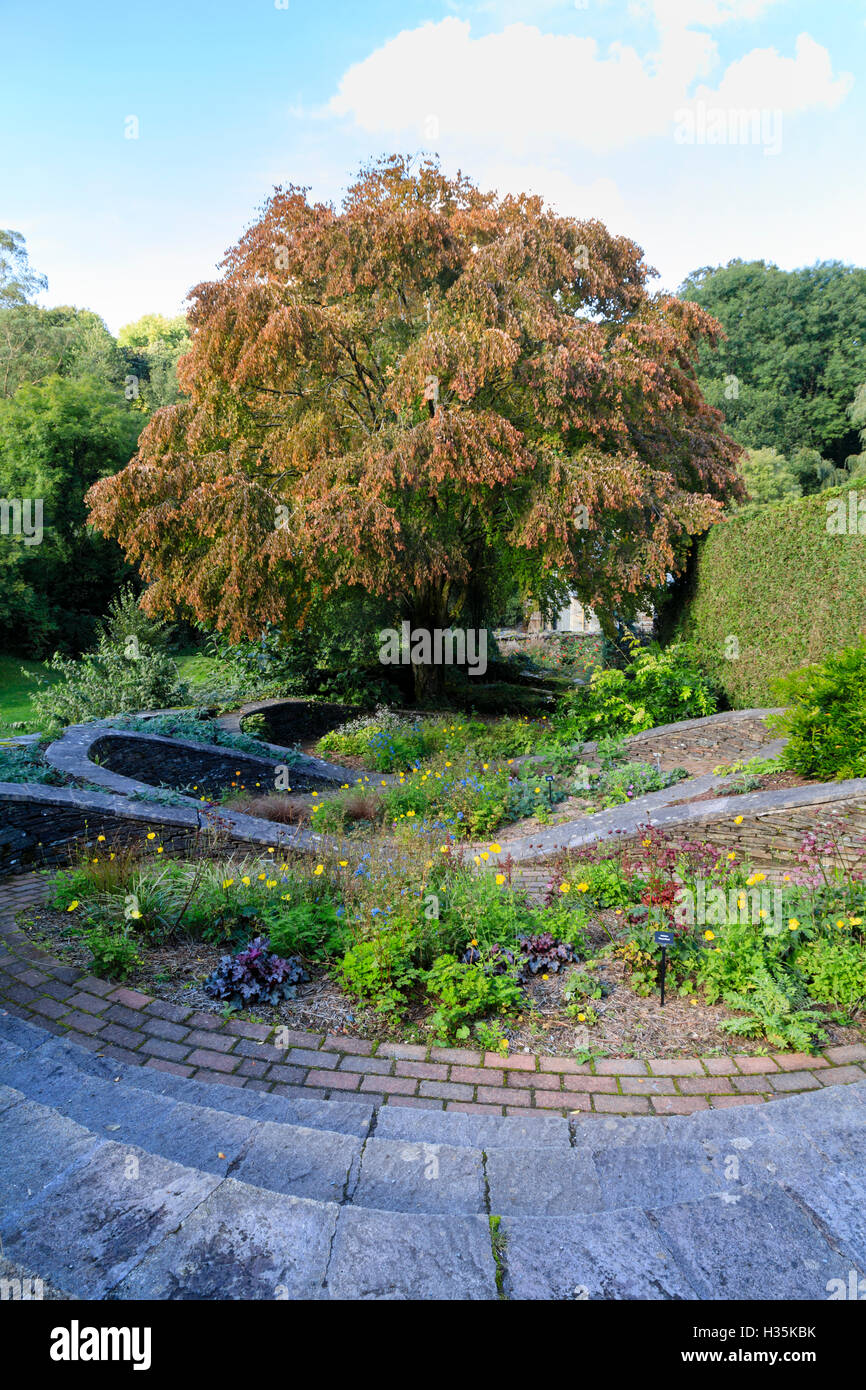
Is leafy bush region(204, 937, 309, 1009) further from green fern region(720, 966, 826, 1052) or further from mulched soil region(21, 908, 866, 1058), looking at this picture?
green fern region(720, 966, 826, 1052)

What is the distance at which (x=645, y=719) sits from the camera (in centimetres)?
870

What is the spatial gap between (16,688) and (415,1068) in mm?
16851

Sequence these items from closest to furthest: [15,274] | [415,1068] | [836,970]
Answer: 1. [415,1068]
2. [836,970]
3. [15,274]

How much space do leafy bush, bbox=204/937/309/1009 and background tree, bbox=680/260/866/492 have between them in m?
33.0

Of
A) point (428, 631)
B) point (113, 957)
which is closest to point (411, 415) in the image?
point (428, 631)

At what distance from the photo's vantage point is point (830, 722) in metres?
5.30

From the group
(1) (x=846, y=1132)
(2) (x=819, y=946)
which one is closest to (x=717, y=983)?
(2) (x=819, y=946)

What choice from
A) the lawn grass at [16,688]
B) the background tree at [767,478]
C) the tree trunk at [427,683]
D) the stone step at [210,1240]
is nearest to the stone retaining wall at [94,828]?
the stone step at [210,1240]

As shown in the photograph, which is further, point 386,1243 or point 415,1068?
point 415,1068

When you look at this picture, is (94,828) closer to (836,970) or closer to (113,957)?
(113,957)

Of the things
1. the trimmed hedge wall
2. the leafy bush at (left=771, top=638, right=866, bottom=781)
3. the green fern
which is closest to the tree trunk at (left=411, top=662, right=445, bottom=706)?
the trimmed hedge wall

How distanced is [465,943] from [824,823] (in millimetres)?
2511

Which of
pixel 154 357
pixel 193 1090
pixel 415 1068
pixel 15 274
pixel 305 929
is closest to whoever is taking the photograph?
pixel 193 1090
